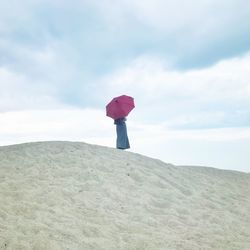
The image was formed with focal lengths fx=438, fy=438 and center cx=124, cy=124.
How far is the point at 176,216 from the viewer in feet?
33.3

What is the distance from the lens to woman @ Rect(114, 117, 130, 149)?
14930 mm

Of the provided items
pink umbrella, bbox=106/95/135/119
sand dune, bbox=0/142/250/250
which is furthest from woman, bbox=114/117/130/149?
sand dune, bbox=0/142/250/250

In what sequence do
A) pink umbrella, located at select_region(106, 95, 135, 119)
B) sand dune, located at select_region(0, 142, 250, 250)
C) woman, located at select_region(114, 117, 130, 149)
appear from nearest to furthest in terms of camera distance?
1. sand dune, located at select_region(0, 142, 250, 250)
2. pink umbrella, located at select_region(106, 95, 135, 119)
3. woman, located at select_region(114, 117, 130, 149)

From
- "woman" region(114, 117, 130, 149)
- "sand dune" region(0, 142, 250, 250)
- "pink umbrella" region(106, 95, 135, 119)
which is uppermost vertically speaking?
"pink umbrella" region(106, 95, 135, 119)

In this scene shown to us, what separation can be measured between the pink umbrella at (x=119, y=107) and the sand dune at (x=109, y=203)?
1552 millimetres

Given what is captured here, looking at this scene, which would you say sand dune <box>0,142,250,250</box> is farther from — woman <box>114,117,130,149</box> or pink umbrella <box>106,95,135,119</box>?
pink umbrella <box>106,95,135,119</box>

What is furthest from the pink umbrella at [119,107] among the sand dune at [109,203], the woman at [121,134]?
the sand dune at [109,203]

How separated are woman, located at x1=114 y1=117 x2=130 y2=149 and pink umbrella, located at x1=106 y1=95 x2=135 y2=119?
7.5 inches

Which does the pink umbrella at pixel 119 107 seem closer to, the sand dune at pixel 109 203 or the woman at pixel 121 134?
the woman at pixel 121 134

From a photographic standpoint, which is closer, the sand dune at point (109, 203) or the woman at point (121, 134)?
the sand dune at point (109, 203)

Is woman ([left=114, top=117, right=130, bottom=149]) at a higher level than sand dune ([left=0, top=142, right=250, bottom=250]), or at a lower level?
higher

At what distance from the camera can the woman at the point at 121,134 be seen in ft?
49.0

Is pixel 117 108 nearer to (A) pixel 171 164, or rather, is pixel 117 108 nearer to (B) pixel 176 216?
(A) pixel 171 164

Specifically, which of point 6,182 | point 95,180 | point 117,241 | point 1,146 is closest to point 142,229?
point 117,241
